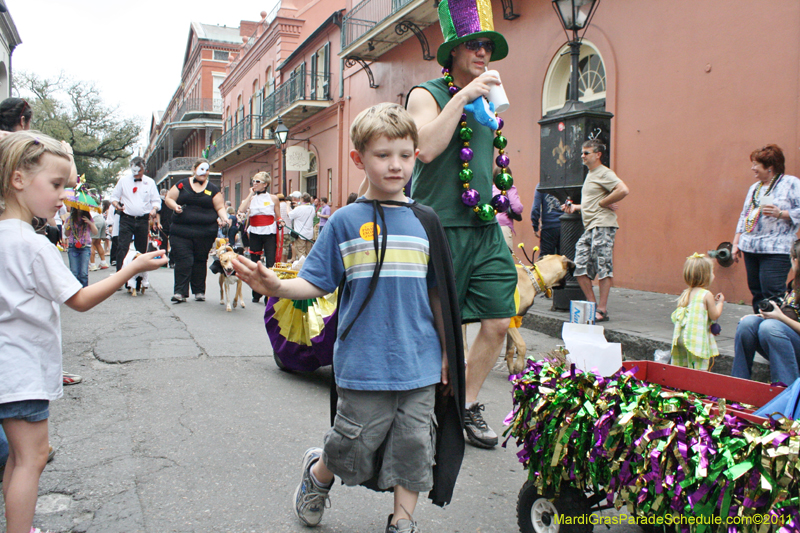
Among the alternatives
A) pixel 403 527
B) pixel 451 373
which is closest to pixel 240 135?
pixel 451 373

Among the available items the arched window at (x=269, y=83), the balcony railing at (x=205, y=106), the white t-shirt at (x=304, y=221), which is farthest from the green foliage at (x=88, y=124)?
the white t-shirt at (x=304, y=221)

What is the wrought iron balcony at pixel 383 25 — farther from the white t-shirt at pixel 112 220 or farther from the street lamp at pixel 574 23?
the white t-shirt at pixel 112 220

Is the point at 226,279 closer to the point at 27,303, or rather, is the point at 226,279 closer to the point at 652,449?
the point at 27,303

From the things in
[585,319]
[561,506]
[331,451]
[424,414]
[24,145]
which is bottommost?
[561,506]

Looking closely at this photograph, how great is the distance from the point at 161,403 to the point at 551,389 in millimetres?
2824

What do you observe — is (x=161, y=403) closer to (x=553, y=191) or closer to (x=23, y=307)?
(x=23, y=307)

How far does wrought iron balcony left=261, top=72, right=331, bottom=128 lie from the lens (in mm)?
23125

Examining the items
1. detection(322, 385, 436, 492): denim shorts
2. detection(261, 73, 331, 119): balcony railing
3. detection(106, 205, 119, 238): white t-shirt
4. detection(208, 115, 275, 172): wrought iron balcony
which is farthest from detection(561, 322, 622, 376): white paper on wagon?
detection(208, 115, 275, 172): wrought iron balcony

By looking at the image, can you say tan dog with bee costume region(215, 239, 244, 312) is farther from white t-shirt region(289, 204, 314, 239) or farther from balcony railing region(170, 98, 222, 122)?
balcony railing region(170, 98, 222, 122)

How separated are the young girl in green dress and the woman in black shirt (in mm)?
5843

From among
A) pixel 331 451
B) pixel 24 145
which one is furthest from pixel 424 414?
pixel 24 145

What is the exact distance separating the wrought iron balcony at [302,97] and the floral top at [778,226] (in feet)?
62.0

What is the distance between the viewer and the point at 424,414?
7.23 feet

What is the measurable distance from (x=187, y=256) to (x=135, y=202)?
135 centimetres
